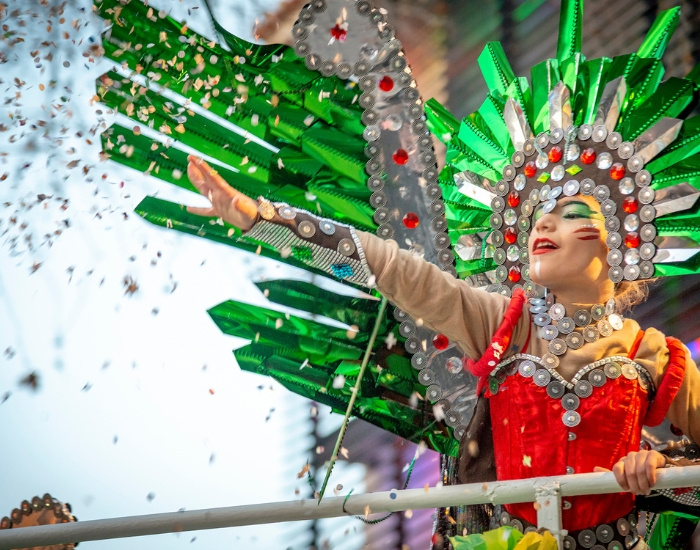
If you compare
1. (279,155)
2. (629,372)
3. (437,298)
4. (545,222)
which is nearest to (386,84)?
(279,155)

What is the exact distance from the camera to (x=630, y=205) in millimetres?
2010

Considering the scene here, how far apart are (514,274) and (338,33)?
651 mm

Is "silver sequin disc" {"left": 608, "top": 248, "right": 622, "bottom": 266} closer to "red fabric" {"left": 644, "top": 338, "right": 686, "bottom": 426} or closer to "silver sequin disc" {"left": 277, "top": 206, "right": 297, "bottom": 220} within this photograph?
"red fabric" {"left": 644, "top": 338, "right": 686, "bottom": 426}

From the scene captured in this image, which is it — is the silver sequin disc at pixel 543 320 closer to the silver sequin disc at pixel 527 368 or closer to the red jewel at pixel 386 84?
the silver sequin disc at pixel 527 368

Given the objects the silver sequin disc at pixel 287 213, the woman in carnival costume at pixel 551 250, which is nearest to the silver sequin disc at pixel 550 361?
the woman in carnival costume at pixel 551 250

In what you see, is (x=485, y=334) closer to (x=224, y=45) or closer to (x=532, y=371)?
(x=532, y=371)

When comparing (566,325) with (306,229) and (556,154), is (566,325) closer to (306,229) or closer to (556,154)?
(556,154)

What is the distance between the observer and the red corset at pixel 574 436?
6.12ft

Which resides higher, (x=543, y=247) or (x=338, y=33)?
(x=338, y=33)

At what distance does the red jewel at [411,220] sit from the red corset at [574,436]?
0.45m

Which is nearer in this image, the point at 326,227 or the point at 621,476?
the point at 621,476

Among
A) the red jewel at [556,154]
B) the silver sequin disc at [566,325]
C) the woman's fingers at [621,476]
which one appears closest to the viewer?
the woman's fingers at [621,476]

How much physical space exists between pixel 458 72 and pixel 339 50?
0.98 m

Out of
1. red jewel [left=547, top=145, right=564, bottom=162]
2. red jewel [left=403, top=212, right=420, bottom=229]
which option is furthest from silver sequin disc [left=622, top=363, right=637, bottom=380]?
red jewel [left=403, top=212, right=420, bottom=229]
